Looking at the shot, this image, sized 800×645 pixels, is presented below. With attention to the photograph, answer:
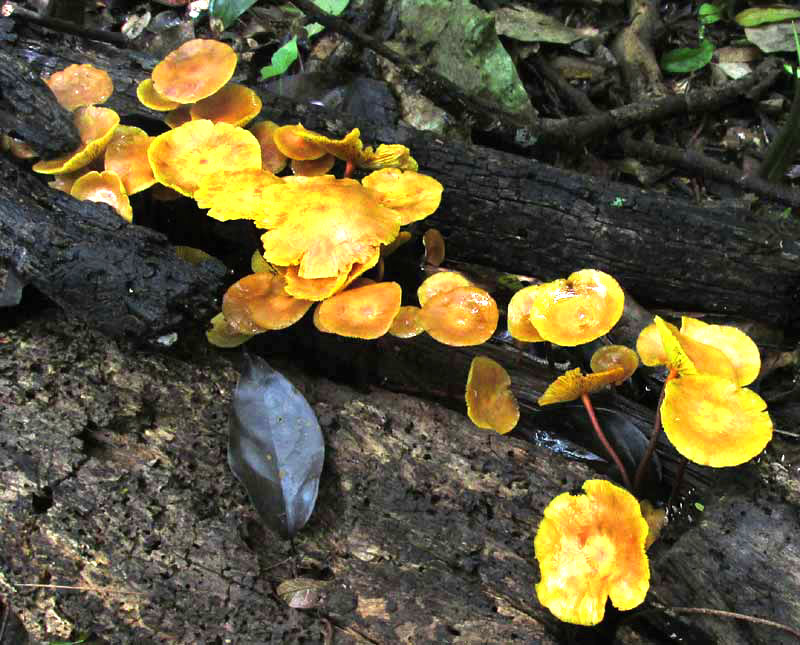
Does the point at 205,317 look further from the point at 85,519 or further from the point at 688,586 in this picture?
the point at 688,586

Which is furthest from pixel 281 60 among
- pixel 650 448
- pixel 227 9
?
pixel 650 448

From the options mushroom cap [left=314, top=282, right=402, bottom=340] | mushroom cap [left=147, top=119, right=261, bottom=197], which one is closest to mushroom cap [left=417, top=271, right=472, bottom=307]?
mushroom cap [left=314, top=282, right=402, bottom=340]

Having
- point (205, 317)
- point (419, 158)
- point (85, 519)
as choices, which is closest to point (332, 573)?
point (85, 519)

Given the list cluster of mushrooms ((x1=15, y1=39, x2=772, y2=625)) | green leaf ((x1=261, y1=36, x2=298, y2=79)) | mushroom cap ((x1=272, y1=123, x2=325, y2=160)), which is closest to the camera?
cluster of mushrooms ((x1=15, y1=39, x2=772, y2=625))

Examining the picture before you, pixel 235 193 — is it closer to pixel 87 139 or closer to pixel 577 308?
pixel 87 139

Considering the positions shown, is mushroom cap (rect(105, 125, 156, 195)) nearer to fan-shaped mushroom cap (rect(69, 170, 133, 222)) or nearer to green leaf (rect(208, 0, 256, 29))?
fan-shaped mushroom cap (rect(69, 170, 133, 222))

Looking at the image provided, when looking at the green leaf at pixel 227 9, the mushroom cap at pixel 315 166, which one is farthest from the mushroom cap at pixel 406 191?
the green leaf at pixel 227 9

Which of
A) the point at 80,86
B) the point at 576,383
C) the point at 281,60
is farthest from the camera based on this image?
the point at 281,60
